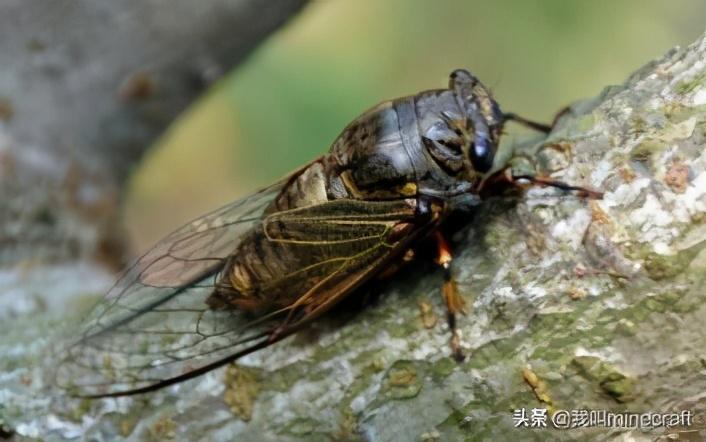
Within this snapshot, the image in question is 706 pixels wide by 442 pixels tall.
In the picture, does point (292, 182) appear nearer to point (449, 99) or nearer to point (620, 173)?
point (449, 99)

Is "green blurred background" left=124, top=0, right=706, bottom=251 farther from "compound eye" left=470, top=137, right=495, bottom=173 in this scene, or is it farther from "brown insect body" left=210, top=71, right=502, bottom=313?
"compound eye" left=470, top=137, right=495, bottom=173

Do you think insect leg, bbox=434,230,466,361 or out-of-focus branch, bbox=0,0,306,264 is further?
out-of-focus branch, bbox=0,0,306,264

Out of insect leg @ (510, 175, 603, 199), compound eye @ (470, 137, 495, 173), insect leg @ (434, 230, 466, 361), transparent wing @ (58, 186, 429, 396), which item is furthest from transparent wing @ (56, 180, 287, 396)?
insect leg @ (510, 175, 603, 199)

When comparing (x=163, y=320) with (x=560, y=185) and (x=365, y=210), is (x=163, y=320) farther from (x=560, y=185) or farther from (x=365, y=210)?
(x=560, y=185)


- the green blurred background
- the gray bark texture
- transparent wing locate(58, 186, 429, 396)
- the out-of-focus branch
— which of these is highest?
the green blurred background

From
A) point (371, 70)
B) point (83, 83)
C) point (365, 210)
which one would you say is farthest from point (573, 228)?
point (371, 70)

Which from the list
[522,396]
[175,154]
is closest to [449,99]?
[522,396]

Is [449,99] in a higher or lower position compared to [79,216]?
lower
